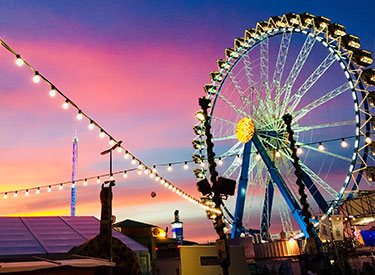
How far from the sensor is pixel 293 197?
24344mm

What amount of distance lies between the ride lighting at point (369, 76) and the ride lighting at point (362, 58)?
400 millimetres

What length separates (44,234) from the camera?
13664 millimetres

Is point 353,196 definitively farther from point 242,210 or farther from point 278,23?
point 278,23

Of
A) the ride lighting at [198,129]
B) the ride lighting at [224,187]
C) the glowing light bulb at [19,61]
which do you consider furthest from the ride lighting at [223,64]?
the glowing light bulb at [19,61]

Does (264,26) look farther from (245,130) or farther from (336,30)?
(245,130)

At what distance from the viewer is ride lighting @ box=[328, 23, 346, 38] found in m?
20.6

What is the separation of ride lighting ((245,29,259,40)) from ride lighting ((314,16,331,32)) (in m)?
5.09

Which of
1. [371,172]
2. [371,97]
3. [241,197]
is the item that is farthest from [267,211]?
[371,97]

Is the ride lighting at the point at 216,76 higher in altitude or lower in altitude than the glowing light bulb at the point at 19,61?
higher

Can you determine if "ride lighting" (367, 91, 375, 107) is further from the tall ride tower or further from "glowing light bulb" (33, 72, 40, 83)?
the tall ride tower

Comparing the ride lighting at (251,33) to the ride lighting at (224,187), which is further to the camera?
the ride lighting at (251,33)

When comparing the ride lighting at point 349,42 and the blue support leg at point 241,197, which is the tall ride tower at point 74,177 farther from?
the ride lighting at point 349,42

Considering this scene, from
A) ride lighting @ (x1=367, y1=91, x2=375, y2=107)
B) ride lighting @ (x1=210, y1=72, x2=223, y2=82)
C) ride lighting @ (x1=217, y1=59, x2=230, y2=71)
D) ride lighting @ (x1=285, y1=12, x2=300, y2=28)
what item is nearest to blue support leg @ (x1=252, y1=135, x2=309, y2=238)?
ride lighting @ (x1=210, y1=72, x2=223, y2=82)

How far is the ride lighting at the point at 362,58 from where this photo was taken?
1936 cm
